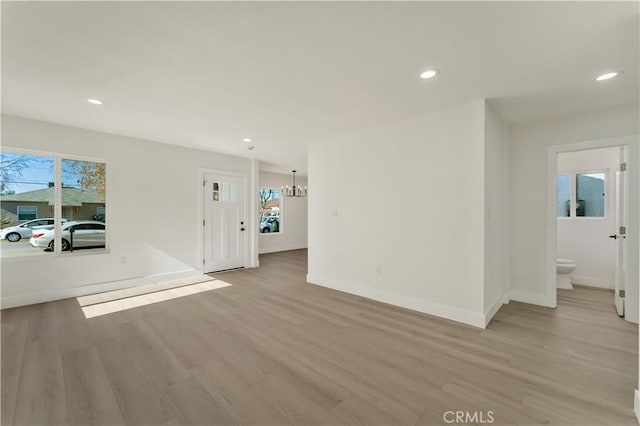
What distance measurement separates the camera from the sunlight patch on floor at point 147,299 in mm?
3385

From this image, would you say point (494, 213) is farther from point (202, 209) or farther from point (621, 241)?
point (202, 209)

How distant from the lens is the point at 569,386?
75.2 inches

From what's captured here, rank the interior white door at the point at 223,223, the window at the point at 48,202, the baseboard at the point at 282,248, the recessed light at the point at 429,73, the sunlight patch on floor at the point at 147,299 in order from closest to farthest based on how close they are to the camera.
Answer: the recessed light at the point at 429,73 → the sunlight patch on floor at the point at 147,299 → the window at the point at 48,202 → the interior white door at the point at 223,223 → the baseboard at the point at 282,248

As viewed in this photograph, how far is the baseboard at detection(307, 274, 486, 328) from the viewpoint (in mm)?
2955

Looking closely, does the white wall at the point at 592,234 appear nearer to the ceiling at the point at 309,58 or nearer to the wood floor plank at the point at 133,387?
the ceiling at the point at 309,58

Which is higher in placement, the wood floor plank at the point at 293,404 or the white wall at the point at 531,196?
the white wall at the point at 531,196

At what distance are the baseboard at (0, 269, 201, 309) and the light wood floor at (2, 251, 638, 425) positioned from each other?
19cm

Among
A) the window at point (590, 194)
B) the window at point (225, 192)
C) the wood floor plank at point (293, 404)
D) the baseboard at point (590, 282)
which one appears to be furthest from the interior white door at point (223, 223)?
the window at point (590, 194)

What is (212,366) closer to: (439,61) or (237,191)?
(439,61)

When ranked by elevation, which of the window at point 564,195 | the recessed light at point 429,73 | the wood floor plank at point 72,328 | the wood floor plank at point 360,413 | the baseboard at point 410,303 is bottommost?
the wood floor plank at point 360,413

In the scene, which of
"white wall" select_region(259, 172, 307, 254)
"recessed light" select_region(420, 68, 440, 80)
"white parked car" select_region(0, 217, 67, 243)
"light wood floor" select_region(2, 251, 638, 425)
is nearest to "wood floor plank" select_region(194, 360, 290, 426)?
"light wood floor" select_region(2, 251, 638, 425)

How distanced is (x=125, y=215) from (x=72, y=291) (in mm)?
1310

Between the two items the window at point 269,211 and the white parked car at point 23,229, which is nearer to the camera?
the white parked car at point 23,229

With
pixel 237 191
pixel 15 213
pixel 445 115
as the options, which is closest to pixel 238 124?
pixel 237 191
